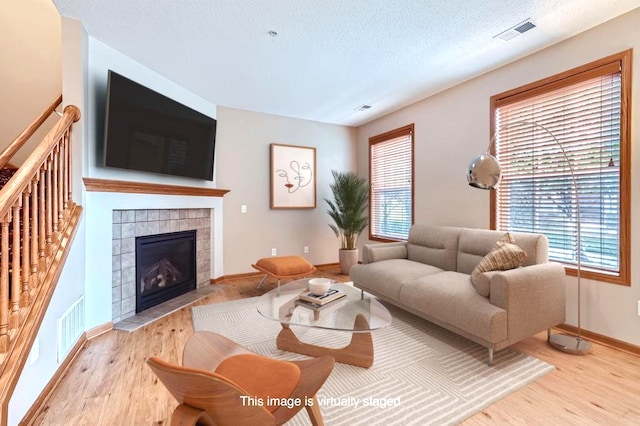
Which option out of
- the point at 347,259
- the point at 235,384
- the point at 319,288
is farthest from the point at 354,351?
the point at 347,259

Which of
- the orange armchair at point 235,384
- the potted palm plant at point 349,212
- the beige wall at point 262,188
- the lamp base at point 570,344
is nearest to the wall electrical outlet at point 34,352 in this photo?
the orange armchair at point 235,384

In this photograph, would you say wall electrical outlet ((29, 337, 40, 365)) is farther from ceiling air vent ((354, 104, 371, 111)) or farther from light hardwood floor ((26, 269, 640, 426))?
ceiling air vent ((354, 104, 371, 111))

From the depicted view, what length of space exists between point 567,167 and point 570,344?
149 centimetres

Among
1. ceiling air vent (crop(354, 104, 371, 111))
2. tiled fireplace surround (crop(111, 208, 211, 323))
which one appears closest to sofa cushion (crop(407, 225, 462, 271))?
ceiling air vent (crop(354, 104, 371, 111))

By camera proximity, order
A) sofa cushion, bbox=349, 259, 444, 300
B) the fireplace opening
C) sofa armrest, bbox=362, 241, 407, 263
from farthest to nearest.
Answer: sofa armrest, bbox=362, 241, 407, 263, the fireplace opening, sofa cushion, bbox=349, 259, 444, 300

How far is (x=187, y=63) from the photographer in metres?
2.96

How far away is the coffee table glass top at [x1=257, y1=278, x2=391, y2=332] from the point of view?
1779 millimetres

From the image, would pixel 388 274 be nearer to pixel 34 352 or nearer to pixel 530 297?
pixel 530 297

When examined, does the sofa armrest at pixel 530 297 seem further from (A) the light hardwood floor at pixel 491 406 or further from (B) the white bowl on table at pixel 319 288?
(B) the white bowl on table at pixel 319 288

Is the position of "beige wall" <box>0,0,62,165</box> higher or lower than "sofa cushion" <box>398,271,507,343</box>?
higher

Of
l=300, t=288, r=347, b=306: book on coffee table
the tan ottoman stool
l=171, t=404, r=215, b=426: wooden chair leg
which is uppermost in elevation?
l=171, t=404, r=215, b=426: wooden chair leg

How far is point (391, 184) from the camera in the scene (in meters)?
4.64

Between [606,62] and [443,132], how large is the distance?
1548 mm

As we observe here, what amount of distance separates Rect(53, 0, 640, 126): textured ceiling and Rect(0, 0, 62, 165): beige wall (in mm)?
920
